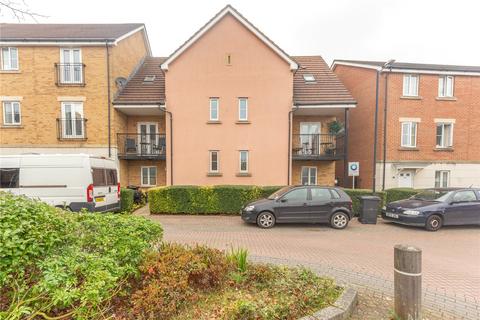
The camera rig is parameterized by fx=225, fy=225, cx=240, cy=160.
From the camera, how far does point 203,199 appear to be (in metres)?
9.48

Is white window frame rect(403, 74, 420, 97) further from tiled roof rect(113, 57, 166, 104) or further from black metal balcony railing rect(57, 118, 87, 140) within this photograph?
black metal balcony railing rect(57, 118, 87, 140)

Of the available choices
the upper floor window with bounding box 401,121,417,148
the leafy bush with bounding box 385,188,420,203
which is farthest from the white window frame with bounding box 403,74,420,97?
the leafy bush with bounding box 385,188,420,203

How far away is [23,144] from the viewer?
12.6 meters

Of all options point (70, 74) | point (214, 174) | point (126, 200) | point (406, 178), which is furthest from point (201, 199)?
point (406, 178)

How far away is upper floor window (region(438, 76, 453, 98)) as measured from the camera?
13.8 m

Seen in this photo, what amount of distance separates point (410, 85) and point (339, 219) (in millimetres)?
11291

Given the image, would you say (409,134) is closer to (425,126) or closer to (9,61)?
(425,126)

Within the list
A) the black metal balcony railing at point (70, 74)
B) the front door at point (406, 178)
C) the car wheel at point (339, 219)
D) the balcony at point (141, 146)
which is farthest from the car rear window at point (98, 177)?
the front door at point (406, 178)

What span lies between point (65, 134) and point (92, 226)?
12682 millimetres

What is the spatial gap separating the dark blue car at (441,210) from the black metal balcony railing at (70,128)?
1542cm

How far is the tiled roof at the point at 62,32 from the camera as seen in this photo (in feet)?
40.9

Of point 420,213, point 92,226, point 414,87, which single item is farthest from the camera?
point 414,87

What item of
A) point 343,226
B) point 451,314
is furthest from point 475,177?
point 451,314

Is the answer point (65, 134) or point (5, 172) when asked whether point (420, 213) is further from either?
point (65, 134)
